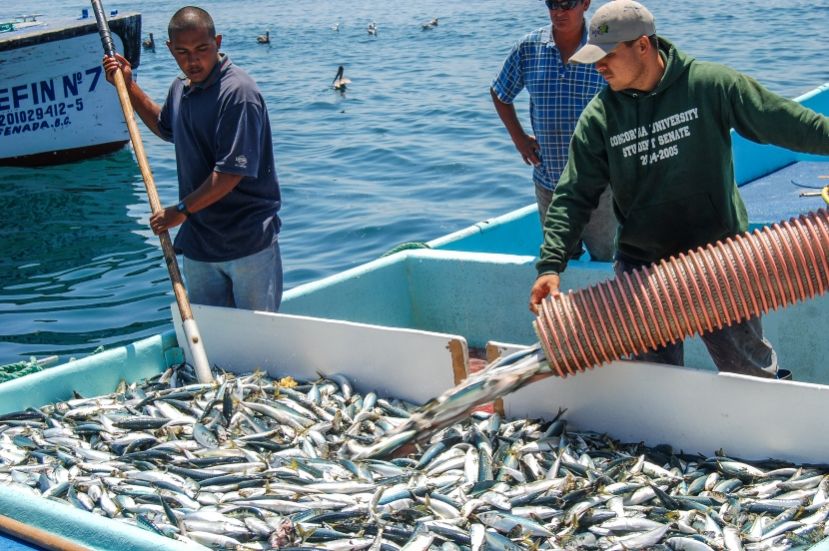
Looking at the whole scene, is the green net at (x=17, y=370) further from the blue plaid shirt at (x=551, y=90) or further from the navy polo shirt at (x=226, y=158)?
the blue plaid shirt at (x=551, y=90)

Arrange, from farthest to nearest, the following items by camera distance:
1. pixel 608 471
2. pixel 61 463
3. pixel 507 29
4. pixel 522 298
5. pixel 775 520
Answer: pixel 507 29
pixel 522 298
pixel 61 463
pixel 608 471
pixel 775 520

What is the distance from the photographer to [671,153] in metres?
4.64

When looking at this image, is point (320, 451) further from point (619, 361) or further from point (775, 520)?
point (775, 520)

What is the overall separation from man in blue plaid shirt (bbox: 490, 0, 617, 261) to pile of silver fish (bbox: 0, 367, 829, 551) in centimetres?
172

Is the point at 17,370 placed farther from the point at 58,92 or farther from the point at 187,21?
the point at 58,92

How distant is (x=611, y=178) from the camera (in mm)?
4844

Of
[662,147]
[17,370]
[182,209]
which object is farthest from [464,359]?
[17,370]

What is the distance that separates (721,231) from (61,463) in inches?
125

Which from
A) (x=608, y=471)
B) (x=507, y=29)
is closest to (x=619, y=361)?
(x=608, y=471)

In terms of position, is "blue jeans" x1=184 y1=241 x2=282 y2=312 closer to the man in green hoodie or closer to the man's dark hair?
the man's dark hair

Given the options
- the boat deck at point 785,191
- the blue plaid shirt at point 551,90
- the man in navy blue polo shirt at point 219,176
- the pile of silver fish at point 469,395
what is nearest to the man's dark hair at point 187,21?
the man in navy blue polo shirt at point 219,176

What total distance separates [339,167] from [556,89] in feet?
41.9

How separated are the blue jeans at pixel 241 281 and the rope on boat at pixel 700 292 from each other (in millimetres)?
2123

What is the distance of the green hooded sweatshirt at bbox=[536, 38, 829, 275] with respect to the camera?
14.7ft
